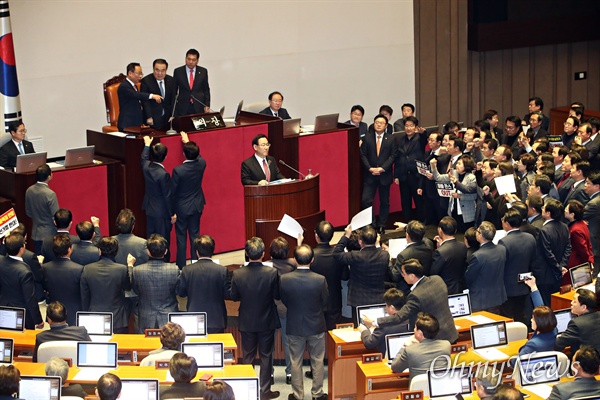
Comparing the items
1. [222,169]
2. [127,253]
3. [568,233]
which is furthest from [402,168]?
[127,253]

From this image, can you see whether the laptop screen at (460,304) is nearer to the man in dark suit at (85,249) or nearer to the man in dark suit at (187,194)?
the man in dark suit at (85,249)

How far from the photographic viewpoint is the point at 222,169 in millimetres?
11695

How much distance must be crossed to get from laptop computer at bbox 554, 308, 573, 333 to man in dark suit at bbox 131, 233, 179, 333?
309 cm

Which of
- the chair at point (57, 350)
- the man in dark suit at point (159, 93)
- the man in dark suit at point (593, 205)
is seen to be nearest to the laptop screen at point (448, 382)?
the chair at point (57, 350)

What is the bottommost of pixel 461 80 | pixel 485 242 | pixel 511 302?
pixel 511 302

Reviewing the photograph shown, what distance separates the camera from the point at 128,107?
12000 millimetres

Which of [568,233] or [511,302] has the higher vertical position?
[568,233]

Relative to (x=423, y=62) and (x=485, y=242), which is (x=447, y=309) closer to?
(x=485, y=242)

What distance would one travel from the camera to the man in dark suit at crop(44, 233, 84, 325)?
28.4 ft

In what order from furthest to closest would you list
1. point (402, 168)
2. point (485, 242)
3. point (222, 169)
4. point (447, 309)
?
point (402, 168) → point (222, 169) → point (485, 242) → point (447, 309)

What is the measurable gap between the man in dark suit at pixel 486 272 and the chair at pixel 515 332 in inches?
30.8

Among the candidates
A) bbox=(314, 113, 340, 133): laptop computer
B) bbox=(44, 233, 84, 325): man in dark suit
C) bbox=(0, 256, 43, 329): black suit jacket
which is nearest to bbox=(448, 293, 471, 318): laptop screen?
bbox=(44, 233, 84, 325): man in dark suit

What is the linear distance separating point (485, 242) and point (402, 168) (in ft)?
12.5

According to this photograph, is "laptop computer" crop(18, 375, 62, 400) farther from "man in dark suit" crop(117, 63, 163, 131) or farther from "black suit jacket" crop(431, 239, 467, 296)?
"man in dark suit" crop(117, 63, 163, 131)
